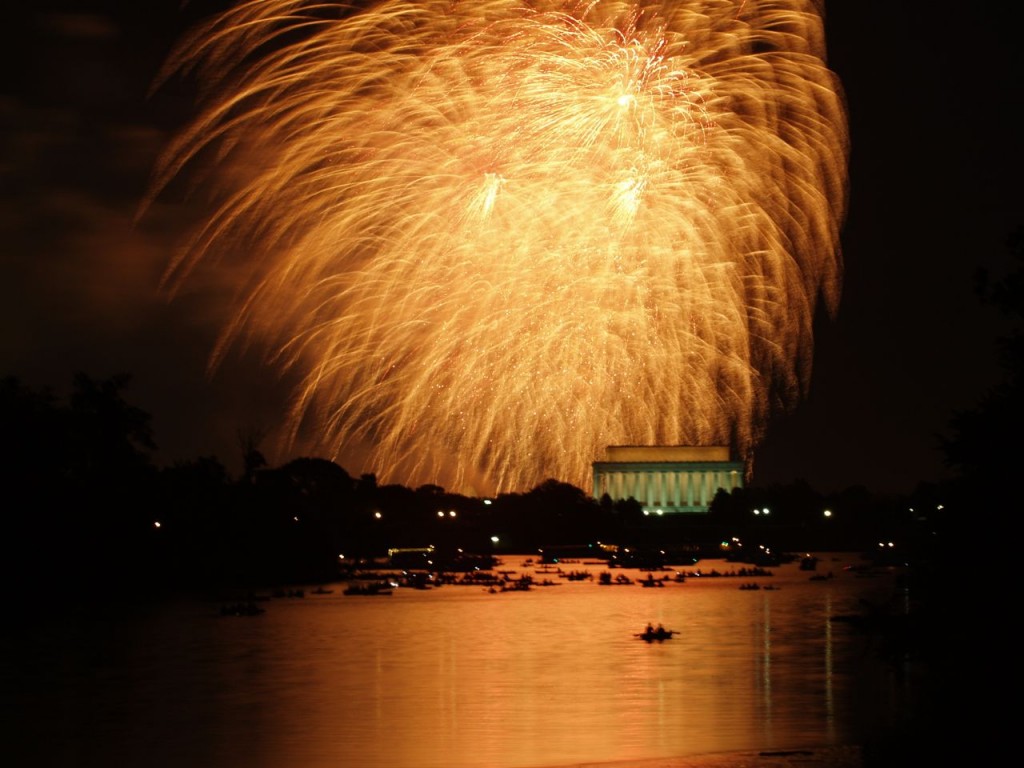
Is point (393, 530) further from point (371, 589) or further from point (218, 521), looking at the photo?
point (371, 589)

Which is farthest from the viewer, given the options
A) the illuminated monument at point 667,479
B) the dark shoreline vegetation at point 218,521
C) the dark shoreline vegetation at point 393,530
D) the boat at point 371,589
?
the illuminated monument at point 667,479

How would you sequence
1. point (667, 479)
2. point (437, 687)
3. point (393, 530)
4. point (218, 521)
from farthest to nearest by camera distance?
point (667, 479) < point (393, 530) < point (218, 521) < point (437, 687)

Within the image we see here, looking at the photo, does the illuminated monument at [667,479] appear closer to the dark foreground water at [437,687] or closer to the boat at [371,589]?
the boat at [371,589]

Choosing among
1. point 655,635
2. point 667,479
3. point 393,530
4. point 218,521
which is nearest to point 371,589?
point 218,521

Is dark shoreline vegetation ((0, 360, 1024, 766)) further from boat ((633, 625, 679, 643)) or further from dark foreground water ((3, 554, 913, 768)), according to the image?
boat ((633, 625, 679, 643))

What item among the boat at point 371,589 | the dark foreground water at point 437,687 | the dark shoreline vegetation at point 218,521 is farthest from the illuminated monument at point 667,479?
the dark foreground water at point 437,687

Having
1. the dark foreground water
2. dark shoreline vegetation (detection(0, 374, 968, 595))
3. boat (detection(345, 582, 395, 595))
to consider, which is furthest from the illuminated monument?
the dark foreground water

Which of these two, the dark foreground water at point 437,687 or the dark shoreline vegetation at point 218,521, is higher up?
the dark shoreline vegetation at point 218,521

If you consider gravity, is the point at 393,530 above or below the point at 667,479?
below
